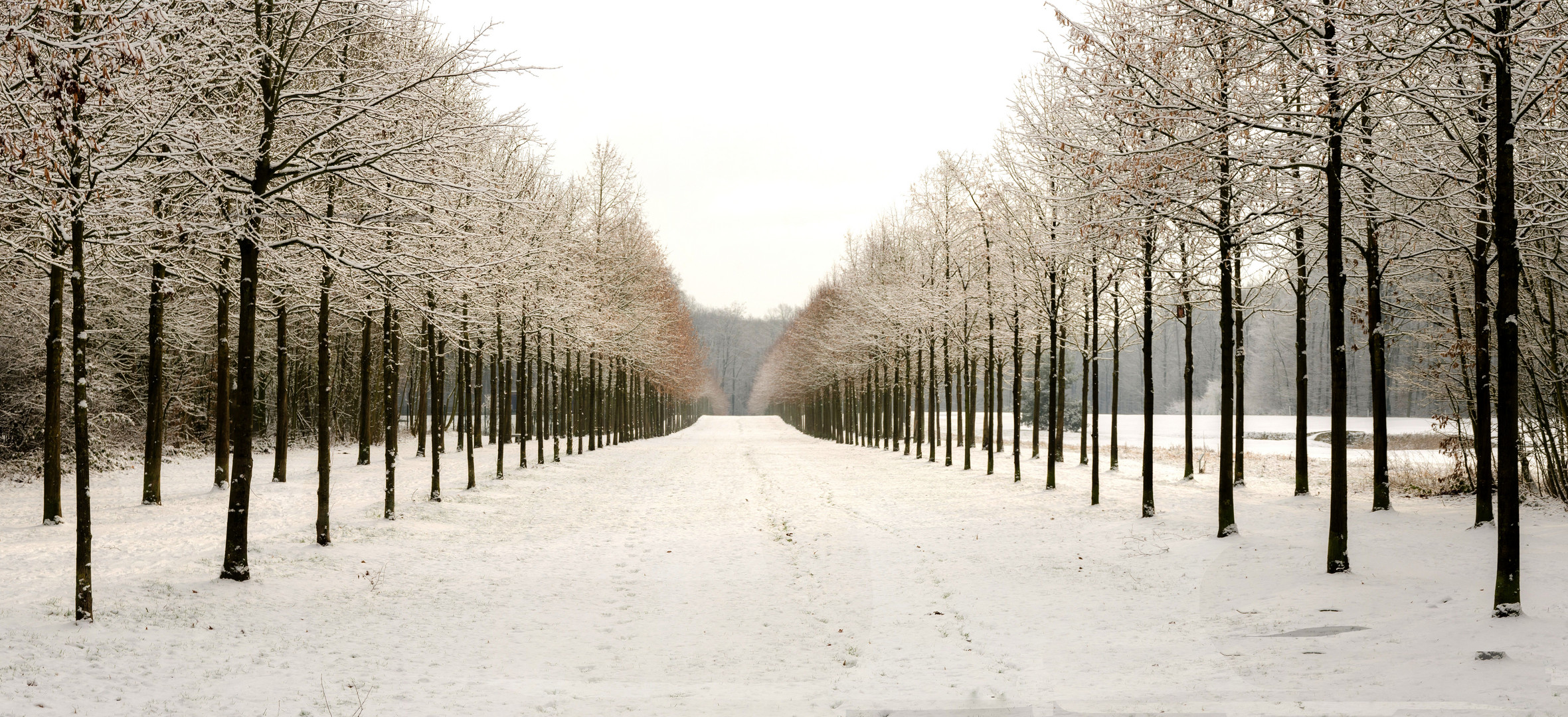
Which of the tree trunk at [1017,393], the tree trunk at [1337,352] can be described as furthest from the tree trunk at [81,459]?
the tree trunk at [1017,393]

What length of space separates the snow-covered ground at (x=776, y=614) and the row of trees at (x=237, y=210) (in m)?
1.10

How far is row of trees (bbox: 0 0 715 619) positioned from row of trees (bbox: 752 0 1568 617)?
813cm

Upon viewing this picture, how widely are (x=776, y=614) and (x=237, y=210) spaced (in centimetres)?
774

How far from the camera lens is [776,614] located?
9.49 metres

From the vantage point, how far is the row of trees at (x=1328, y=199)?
7.65m

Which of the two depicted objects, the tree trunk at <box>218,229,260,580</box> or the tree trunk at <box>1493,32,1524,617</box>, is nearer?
the tree trunk at <box>1493,32,1524,617</box>

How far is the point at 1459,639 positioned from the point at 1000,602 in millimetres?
4192

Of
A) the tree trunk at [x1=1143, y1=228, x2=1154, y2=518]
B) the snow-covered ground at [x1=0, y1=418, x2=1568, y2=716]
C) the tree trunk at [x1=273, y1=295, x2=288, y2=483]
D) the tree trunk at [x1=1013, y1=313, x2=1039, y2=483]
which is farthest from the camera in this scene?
the tree trunk at [x1=1013, y1=313, x2=1039, y2=483]

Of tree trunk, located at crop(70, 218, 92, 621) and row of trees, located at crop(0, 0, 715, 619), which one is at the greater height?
row of trees, located at crop(0, 0, 715, 619)

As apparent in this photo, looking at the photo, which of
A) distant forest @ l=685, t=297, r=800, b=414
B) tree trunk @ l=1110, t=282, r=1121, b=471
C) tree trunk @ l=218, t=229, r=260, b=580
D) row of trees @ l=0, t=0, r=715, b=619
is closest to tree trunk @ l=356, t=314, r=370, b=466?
row of trees @ l=0, t=0, r=715, b=619

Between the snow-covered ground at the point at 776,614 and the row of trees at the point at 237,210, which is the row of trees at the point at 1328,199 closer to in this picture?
the snow-covered ground at the point at 776,614

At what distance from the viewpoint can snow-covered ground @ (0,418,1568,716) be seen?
6680 millimetres

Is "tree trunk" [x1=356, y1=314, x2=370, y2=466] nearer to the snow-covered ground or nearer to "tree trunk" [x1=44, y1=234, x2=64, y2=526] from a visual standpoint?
the snow-covered ground

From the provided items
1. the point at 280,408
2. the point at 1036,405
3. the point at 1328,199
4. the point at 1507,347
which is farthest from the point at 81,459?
the point at 1036,405
